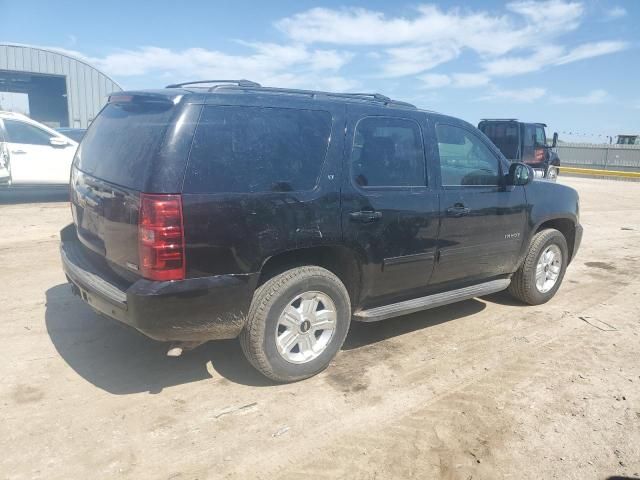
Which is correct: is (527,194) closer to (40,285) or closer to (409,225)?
(409,225)

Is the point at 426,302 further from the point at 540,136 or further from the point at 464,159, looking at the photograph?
the point at 540,136

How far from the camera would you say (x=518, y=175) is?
455cm

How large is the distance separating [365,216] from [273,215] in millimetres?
736

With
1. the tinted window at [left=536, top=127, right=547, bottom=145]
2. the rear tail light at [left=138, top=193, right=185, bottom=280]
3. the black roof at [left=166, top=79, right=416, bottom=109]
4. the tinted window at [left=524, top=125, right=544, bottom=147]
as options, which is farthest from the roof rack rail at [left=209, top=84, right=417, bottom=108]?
the tinted window at [left=536, top=127, right=547, bottom=145]

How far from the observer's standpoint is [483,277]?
182 inches

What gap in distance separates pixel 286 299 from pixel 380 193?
3.47ft

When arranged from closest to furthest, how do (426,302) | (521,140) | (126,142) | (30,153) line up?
(126,142) → (426,302) → (30,153) → (521,140)

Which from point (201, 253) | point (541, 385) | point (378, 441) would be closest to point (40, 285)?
point (201, 253)

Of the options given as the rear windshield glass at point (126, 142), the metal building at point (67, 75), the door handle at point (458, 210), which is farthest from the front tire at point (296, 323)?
the metal building at point (67, 75)

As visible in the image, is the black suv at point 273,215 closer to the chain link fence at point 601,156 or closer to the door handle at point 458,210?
the door handle at point 458,210

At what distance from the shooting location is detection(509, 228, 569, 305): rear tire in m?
5.02

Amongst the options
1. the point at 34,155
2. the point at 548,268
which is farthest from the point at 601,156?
the point at 34,155

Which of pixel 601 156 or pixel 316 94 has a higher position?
pixel 601 156

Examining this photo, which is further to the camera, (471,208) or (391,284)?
(471,208)
